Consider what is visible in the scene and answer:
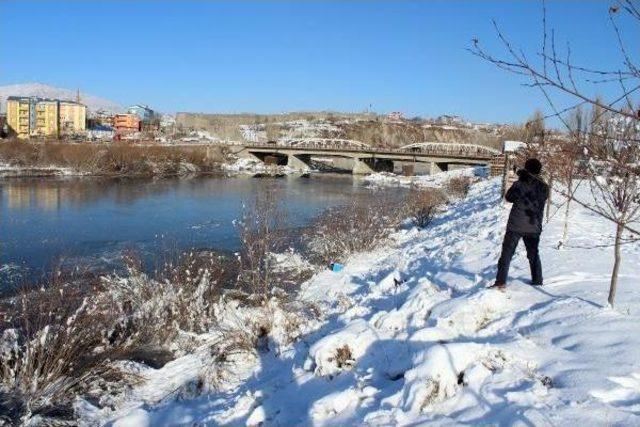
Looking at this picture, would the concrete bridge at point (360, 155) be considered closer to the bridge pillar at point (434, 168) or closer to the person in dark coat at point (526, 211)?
the bridge pillar at point (434, 168)

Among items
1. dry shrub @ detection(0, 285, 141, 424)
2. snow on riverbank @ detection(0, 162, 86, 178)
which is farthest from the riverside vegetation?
snow on riverbank @ detection(0, 162, 86, 178)

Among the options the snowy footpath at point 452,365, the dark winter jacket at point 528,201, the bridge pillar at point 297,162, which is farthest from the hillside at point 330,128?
the dark winter jacket at point 528,201

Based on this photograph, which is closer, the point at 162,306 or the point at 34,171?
the point at 162,306

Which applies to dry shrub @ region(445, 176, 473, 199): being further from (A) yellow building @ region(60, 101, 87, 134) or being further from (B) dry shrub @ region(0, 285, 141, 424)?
(A) yellow building @ region(60, 101, 87, 134)

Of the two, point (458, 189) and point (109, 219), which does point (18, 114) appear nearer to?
point (109, 219)

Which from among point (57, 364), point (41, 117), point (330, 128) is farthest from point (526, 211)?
point (330, 128)

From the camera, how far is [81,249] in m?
15.7

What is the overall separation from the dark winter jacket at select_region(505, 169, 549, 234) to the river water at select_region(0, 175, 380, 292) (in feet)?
23.4

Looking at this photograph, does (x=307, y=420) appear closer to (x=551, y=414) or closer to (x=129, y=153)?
(x=551, y=414)

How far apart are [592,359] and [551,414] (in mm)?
1007

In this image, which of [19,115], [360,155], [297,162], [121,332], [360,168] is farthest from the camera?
[19,115]

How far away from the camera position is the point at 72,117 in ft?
335

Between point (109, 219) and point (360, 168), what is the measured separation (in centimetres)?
4462

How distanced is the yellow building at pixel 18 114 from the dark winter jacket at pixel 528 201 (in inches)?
3799
